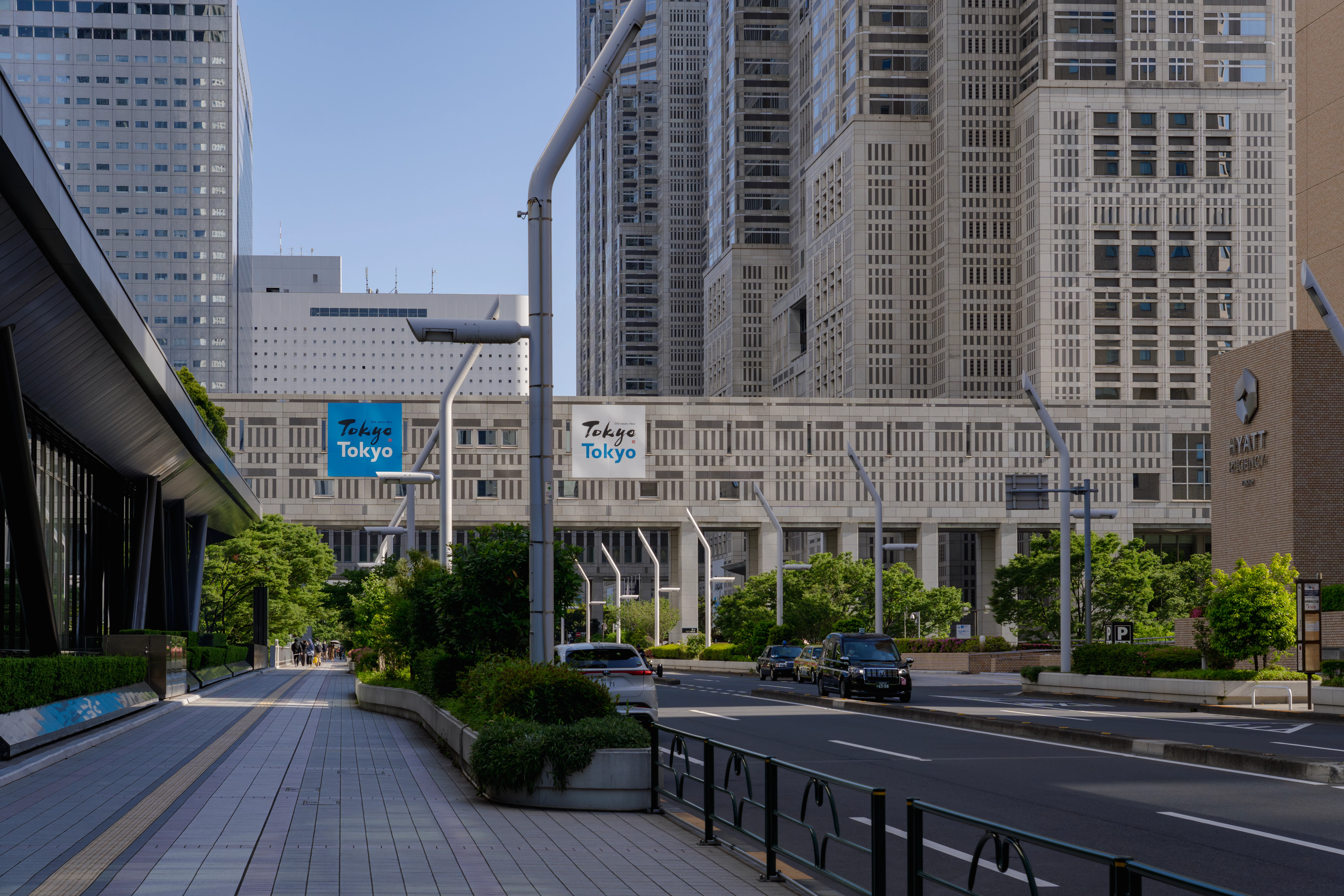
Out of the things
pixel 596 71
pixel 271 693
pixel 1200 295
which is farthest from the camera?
pixel 1200 295

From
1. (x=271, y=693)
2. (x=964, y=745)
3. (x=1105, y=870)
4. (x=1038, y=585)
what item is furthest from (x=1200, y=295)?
(x=1105, y=870)

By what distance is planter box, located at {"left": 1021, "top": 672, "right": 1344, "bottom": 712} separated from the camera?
31.2 metres

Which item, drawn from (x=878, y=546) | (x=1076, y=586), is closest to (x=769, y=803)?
(x=878, y=546)

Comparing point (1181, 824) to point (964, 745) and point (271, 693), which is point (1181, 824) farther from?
point (271, 693)

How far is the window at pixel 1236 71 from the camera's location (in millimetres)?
120438

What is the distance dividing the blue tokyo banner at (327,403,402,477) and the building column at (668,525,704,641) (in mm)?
62914

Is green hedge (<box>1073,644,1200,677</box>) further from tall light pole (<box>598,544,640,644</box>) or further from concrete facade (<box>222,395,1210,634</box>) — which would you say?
concrete facade (<box>222,395,1210,634</box>)

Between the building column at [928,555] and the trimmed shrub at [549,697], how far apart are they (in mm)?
90206

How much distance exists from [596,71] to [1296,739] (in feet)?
53.9

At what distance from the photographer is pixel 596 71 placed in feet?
50.6

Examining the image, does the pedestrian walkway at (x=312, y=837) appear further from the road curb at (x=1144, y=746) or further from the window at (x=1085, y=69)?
the window at (x=1085, y=69)

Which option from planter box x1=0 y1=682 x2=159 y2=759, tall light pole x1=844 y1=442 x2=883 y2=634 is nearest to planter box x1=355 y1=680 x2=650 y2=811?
planter box x1=0 y1=682 x2=159 y2=759

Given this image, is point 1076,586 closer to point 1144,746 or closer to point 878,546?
point 878,546

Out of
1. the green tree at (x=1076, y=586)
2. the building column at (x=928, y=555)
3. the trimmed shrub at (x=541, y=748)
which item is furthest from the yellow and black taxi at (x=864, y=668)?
the building column at (x=928, y=555)
